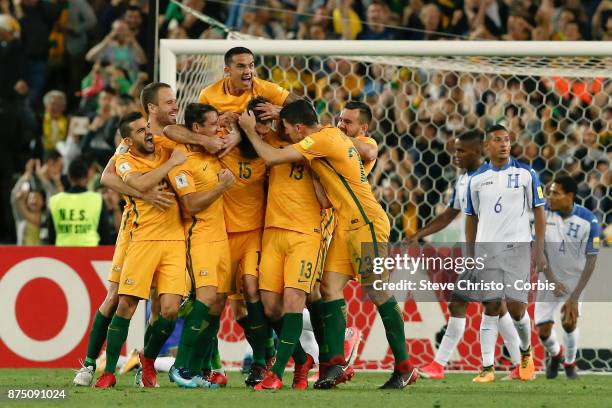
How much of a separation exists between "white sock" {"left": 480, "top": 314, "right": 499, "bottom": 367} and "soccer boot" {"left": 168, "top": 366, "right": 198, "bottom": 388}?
280 cm

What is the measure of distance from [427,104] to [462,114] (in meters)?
0.38

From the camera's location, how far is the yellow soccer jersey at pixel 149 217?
866cm

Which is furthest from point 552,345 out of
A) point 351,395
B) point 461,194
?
point 351,395

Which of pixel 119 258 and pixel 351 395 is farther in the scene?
pixel 119 258

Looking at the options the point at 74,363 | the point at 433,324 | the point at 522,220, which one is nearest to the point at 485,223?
the point at 522,220

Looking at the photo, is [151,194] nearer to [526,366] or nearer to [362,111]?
[362,111]

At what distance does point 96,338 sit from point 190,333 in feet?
2.49

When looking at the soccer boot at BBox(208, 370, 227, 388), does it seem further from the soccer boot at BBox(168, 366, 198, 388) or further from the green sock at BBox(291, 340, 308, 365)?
the green sock at BBox(291, 340, 308, 365)

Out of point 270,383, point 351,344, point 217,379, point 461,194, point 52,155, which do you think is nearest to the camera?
point 270,383

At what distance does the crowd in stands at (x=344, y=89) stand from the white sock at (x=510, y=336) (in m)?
2.08

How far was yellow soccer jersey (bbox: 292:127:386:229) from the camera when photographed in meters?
8.50

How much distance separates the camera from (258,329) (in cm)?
898

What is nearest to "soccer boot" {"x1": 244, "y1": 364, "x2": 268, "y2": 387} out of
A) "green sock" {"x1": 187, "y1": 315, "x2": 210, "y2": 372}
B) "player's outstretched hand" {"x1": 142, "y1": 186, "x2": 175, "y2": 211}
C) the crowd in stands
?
"green sock" {"x1": 187, "y1": 315, "x2": 210, "y2": 372}

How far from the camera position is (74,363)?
1138 cm
